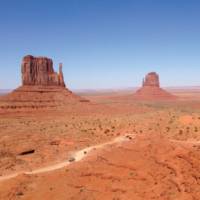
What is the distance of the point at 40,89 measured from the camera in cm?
8575

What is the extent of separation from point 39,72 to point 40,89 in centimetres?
655

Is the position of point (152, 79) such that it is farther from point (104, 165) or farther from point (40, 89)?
point (104, 165)

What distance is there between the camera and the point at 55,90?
8738 centimetres

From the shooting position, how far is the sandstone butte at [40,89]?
78.9 meters

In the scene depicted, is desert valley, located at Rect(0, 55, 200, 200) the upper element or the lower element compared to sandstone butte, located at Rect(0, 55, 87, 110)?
lower

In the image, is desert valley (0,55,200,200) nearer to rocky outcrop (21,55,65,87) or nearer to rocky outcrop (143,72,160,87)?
rocky outcrop (21,55,65,87)

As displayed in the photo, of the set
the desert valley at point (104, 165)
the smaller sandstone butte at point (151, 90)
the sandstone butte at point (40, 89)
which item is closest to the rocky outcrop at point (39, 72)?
the sandstone butte at point (40, 89)

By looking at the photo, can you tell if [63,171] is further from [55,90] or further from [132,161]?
[55,90]

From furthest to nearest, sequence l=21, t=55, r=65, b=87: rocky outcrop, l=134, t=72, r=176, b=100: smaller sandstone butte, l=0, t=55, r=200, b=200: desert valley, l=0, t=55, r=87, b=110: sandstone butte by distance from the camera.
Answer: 1. l=134, t=72, r=176, b=100: smaller sandstone butte
2. l=21, t=55, r=65, b=87: rocky outcrop
3. l=0, t=55, r=87, b=110: sandstone butte
4. l=0, t=55, r=200, b=200: desert valley

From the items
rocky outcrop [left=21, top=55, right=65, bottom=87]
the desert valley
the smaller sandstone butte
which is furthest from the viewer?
the smaller sandstone butte

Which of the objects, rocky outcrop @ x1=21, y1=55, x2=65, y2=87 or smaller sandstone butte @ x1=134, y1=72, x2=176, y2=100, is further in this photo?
smaller sandstone butte @ x1=134, y1=72, x2=176, y2=100

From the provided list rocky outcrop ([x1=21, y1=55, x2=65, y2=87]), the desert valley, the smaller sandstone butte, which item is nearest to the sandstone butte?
rocky outcrop ([x1=21, y1=55, x2=65, y2=87])

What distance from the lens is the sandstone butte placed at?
78.9 meters

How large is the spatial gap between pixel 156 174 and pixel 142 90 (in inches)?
5965
